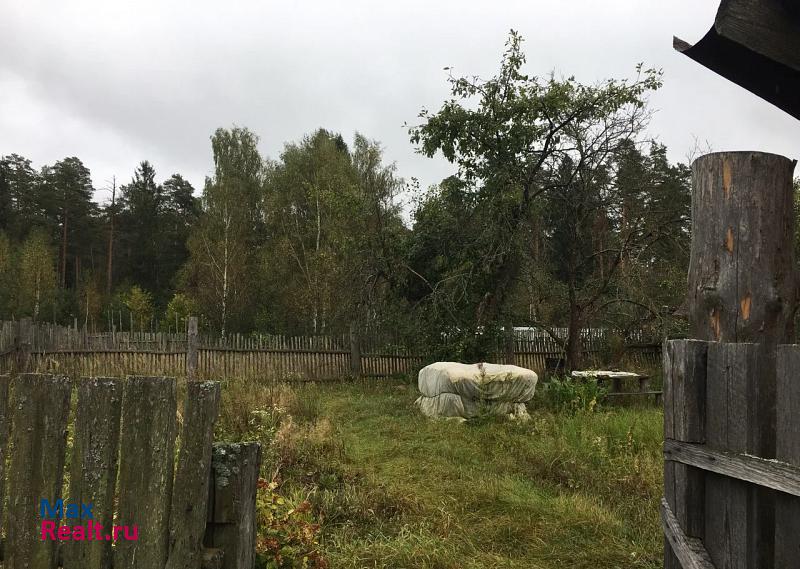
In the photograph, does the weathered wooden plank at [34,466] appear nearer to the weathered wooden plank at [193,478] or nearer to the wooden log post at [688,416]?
the weathered wooden plank at [193,478]

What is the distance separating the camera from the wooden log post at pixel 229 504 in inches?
80.7

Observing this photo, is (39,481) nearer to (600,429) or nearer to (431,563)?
(431,563)

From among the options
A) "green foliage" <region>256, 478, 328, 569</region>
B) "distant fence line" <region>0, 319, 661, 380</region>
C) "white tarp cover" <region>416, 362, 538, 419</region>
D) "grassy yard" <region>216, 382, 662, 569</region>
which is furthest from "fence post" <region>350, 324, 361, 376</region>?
"green foliage" <region>256, 478, 328, 569</region>

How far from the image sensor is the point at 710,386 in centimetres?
189

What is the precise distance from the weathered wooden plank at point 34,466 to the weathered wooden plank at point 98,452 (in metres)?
0.17

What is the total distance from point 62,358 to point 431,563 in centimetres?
1168

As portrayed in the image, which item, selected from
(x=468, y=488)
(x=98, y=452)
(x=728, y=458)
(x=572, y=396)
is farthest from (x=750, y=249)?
(x=572, y=396)

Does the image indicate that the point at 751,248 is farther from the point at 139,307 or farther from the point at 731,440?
the point at 139,307

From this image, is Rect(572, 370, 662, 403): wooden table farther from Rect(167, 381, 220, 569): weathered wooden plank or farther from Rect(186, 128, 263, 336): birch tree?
Rect(186, 128, 263, 336): birch tree

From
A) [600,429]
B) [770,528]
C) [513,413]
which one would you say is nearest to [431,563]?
[770,528]

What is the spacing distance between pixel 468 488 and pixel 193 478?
3.50 meters

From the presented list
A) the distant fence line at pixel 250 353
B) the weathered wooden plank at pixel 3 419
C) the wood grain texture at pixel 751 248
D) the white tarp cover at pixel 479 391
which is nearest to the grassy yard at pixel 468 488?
the white tarp cover at pixel 479 391

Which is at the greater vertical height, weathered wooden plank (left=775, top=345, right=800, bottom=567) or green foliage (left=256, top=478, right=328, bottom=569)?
weathered wooden plank (left=775, top=345, right=800, bottom=567)

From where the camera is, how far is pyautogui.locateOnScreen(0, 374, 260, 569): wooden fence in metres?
2.00
